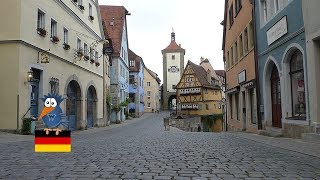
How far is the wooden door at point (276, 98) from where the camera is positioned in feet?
53.3

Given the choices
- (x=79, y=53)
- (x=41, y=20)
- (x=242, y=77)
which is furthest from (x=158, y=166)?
(x=79, y=53)

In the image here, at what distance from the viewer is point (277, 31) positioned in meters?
15.0

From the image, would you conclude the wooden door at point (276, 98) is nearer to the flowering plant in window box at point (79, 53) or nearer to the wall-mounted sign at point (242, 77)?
the wall-mounted sign at point (242, 77)

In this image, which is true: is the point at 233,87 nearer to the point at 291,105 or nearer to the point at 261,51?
the point at 261,51

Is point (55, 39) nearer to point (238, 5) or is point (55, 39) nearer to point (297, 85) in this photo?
point (238, 5)

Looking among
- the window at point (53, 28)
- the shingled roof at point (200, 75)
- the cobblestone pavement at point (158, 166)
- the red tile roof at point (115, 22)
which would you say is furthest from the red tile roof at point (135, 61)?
the cobblestone pavement at point (158, 166)

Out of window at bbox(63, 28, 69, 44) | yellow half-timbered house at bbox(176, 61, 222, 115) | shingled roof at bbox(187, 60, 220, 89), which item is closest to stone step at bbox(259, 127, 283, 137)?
window at bbox(63, 28, 69, 44)

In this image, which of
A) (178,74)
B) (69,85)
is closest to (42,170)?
(69,85)

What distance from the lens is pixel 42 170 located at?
645 centimetres

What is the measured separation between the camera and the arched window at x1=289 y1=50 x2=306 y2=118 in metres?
13.1

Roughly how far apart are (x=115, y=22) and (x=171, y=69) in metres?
49.8

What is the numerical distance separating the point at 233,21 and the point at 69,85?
40.9ft

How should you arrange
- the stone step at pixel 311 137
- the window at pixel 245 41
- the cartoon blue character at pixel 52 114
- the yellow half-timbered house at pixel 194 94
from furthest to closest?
the yellow half-timbered house at pixel 194 94 < the window at pixel 245 41 < the stone step at pixel 311 137 < the cartoon blue character at pixel 52 114

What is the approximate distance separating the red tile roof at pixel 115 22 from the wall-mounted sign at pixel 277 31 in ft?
85.0
